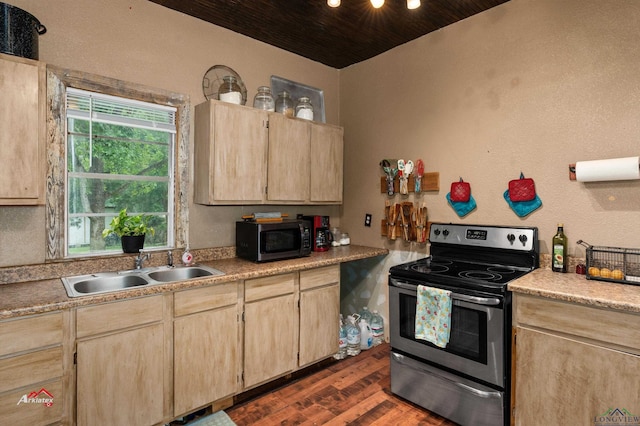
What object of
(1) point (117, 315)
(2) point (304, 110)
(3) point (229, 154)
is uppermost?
(2) point (304, 110)

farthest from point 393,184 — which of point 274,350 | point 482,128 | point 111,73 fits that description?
point 111,73

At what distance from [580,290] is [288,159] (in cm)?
210

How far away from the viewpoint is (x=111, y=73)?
2.31 m

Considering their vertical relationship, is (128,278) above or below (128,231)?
below

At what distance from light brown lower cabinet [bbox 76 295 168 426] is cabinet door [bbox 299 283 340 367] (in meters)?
1.02

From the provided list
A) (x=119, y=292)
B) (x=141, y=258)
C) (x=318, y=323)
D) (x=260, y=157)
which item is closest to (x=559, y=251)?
(x=318, y=323)

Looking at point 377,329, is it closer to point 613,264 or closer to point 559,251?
point 559,251

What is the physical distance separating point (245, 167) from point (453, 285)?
165 cm

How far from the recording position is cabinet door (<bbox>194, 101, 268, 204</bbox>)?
97.7 inches

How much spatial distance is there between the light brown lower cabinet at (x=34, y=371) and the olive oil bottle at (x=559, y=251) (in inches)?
108

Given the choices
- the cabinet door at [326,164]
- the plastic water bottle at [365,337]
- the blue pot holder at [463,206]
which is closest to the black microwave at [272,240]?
the cabinet door at [326,164]

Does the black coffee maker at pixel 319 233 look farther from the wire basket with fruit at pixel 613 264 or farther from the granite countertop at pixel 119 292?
the wire basket with fruit at pixel 613 264

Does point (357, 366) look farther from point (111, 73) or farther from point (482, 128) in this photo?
point (111, 73)

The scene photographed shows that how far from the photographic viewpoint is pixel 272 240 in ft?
8.74
